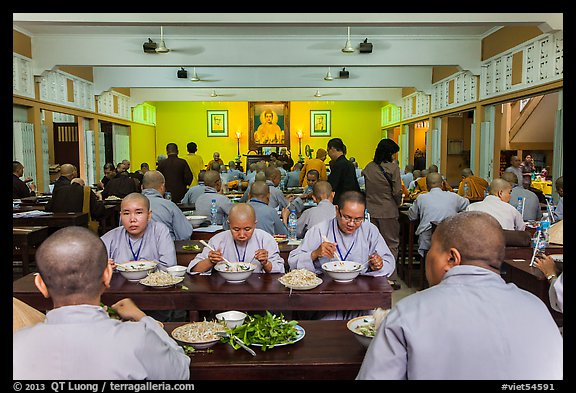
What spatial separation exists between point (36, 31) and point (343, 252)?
8406mm

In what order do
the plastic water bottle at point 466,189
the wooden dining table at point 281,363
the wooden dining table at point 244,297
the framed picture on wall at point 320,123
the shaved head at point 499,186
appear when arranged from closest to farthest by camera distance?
the wooden dining table at point 281,363, the wooden dining table at point 244,297, the shaved head at point 499,186, the plastic water bottle at point 466,189, the framed picture on wall at point 320,123

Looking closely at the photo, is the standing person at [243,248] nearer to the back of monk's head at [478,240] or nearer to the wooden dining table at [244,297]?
the wooden dining table at [244,297]

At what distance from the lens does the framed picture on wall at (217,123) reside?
1827 centimetres

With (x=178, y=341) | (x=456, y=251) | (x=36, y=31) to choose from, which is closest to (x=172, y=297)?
(x=178, y=341)

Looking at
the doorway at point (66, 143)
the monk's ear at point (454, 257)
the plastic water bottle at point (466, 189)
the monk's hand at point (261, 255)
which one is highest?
the doorway at point (66, 143)

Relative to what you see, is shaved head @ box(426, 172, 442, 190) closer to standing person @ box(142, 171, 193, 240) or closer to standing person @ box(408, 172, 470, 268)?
standing person @ box(408, 172, 470, 268)

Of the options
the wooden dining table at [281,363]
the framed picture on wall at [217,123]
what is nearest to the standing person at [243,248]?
the wooden dining table at [281,363]

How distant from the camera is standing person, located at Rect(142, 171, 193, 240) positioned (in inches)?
194

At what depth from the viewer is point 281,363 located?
6.96ft

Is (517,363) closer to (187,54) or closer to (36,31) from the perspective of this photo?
(187,54)

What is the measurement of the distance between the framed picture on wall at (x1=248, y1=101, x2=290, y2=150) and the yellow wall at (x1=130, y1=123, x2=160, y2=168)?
352 centimetres

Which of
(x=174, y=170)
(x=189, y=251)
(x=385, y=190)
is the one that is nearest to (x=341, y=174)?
(x=385, y=190)

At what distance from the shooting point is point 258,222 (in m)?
5.15

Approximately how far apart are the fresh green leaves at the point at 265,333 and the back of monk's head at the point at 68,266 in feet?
2.72
